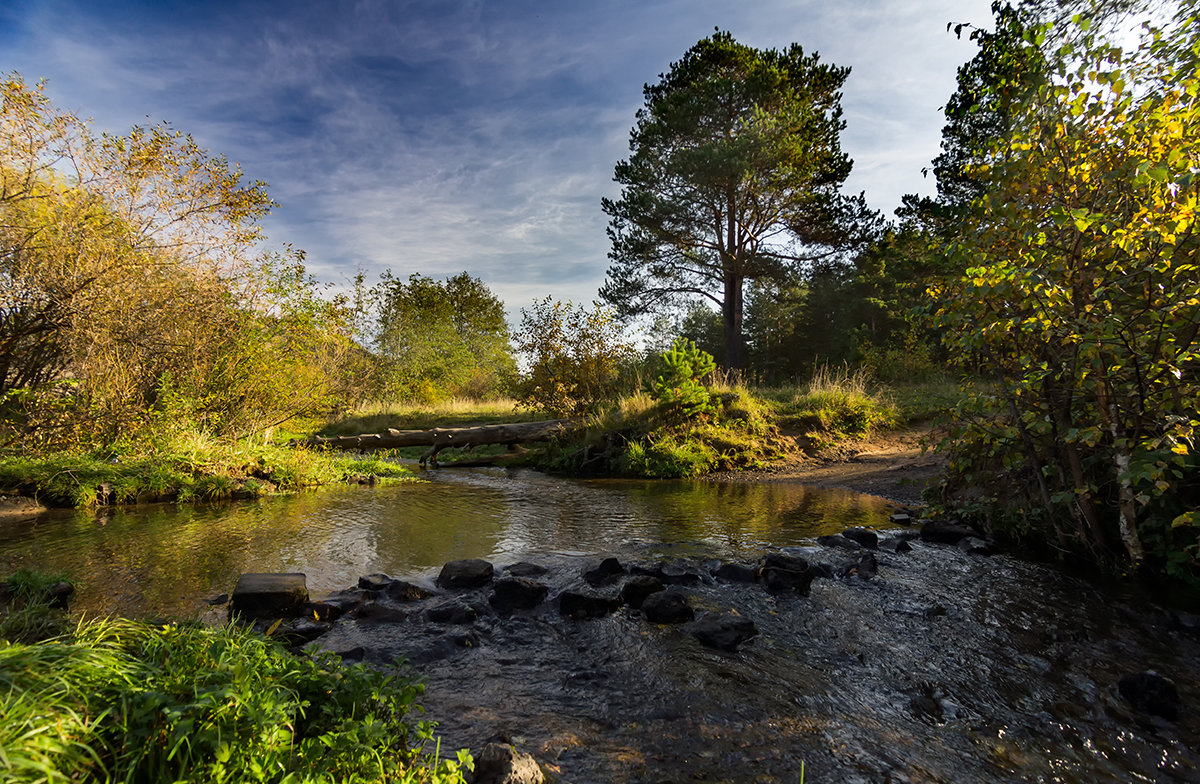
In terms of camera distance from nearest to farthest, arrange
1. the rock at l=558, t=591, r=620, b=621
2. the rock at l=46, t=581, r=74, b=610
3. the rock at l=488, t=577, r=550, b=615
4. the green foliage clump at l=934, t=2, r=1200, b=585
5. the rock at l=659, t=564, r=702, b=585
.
A: the green foliage clump at l=934, t=2, r=1200, b=585 → the rock at l=46, t=581, r=74, b=610 → the rock at l=558, t=591, r=620, b=621 → the rock at l=488, t=577, r=550, b=615 → the rock at l=659, t=564, r=702, b=585

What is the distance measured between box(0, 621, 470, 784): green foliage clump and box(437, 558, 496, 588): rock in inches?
89.1

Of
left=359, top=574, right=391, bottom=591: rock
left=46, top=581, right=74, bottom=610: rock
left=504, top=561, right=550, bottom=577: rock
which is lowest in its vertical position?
left=504, top=561, right=550, bottom=577: rock

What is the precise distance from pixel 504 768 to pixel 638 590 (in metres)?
2.19

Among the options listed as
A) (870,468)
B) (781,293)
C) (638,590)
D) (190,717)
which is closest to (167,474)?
(638,590)

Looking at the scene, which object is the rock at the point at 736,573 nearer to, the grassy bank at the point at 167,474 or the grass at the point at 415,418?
the grassy bank at the point at 167,474

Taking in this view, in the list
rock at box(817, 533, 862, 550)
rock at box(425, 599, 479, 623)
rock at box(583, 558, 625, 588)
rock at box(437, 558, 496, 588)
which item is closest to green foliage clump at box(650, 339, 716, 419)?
rock at box(817, 533, 862, 550)

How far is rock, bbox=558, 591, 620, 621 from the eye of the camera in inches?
148

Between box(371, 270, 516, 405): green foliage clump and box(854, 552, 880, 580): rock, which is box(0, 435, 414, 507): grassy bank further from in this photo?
box(371, 270, 516, 405): green foliage clump

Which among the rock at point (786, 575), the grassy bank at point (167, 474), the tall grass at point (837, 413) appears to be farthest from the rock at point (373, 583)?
the tall grass at point (837, 413)

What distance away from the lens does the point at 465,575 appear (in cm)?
435

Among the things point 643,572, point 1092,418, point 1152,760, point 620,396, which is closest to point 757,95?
point 620,396

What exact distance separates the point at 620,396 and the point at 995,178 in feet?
36.7

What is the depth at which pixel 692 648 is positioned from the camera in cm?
322

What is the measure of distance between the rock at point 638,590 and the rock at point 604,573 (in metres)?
0.44
